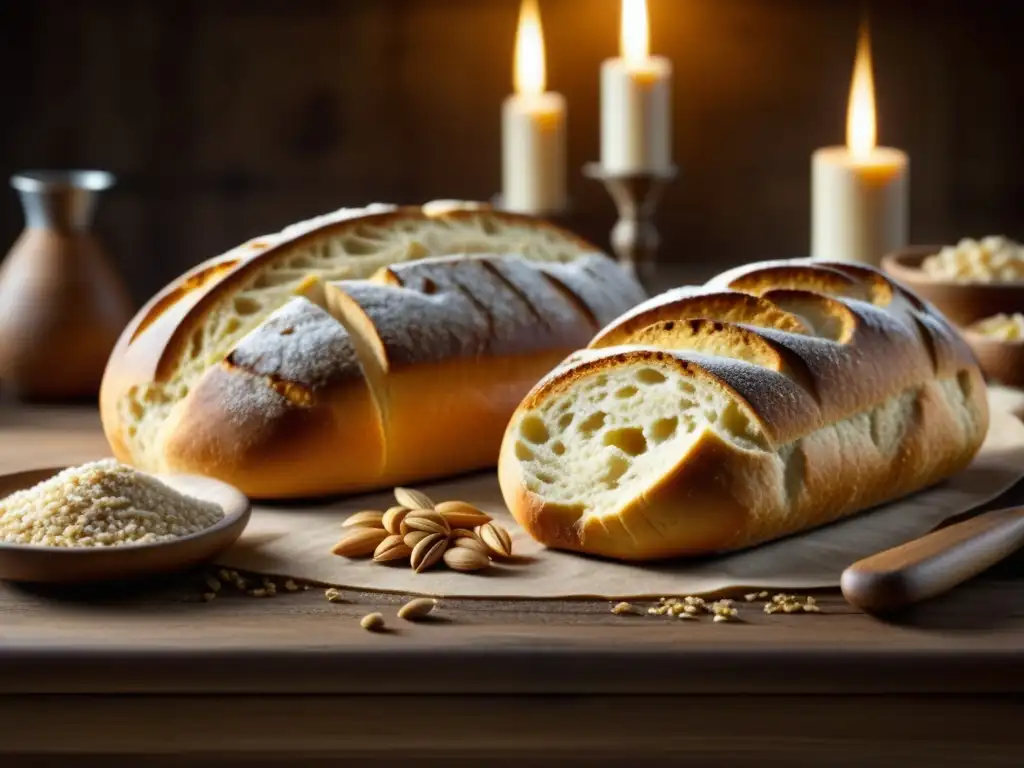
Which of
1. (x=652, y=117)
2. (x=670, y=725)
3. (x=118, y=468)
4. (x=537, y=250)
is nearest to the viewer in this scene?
(x=670, y=725)

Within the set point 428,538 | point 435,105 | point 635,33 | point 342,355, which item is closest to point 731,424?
point 428,538

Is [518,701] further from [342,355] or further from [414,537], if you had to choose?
[342,355]

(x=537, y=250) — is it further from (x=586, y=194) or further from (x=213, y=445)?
(x=586, y=194)

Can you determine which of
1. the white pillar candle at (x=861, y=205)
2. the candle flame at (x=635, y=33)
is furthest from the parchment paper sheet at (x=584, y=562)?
the candle flame at (x=635, y=33)

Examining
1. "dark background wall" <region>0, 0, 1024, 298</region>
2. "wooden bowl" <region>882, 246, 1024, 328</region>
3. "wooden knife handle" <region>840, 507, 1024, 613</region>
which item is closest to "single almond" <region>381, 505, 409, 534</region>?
"wooden knife handle" <region>840, 507, 1024, 613</region>

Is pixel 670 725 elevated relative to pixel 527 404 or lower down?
lower down

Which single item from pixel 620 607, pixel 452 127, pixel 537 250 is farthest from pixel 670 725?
pixel 452 127

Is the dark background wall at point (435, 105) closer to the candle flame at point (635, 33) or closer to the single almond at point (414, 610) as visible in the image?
the candle flame at point (635, 33)
